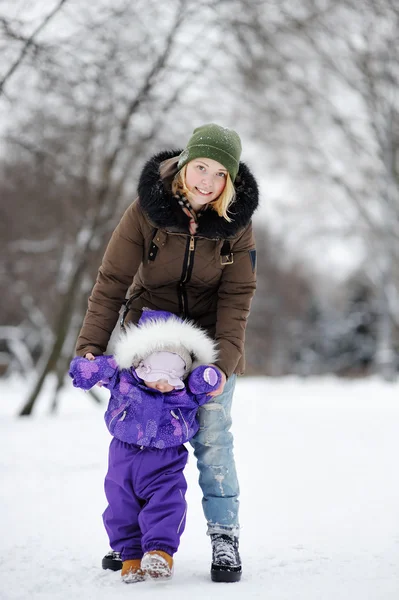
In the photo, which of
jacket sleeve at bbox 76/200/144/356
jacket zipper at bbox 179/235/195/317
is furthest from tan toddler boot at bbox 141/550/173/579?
jacket zipper at bbox 179/235/195/317

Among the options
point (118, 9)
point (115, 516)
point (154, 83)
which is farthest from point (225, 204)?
point (154, 83)

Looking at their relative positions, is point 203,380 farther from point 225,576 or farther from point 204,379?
point 225,576

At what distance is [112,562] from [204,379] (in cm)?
77

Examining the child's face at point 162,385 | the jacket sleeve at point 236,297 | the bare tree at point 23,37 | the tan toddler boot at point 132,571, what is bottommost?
the tan toddler boot at point 132,571

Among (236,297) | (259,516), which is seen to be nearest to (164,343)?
(236,297)

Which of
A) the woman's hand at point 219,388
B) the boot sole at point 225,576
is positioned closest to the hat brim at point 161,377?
the woman's hand at point 219,388

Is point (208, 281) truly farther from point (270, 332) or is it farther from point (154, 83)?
point (270, 332)

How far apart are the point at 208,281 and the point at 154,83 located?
229 inches

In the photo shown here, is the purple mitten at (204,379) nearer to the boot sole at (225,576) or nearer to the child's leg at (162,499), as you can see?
the child's leg at (162,499)

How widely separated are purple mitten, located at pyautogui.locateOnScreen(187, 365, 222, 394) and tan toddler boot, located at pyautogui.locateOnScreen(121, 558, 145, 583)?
64 centimetres

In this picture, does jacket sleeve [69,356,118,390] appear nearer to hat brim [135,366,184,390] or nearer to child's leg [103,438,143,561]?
hat brim [135,366,184,390]

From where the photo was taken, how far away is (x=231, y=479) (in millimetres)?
→ 2605

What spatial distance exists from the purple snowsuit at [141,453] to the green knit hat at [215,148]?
0.81 metres

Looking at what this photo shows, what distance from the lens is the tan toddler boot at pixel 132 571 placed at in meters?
2.34
